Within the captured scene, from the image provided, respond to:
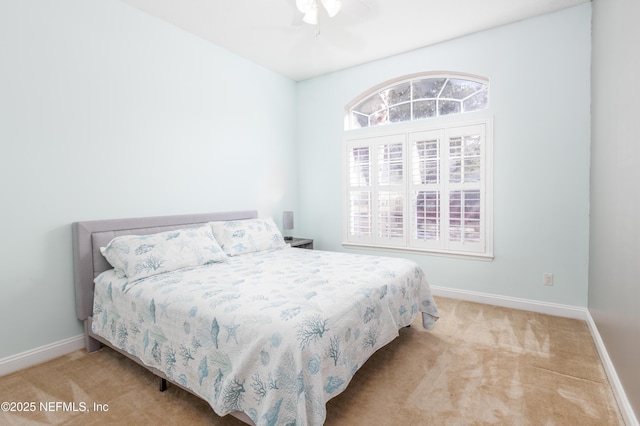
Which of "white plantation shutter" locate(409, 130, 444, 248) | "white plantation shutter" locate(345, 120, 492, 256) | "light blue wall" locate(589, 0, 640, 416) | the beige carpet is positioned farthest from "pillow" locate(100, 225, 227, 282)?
"light blue wall" locate(589, 0, 640, 416)

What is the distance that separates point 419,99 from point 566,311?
2.62 meters

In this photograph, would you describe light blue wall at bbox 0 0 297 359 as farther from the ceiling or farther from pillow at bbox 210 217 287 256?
pillow at bbox 210 217 287 256

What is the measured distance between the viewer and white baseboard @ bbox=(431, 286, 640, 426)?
166cm

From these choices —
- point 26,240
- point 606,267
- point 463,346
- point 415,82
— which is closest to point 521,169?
point 606,267

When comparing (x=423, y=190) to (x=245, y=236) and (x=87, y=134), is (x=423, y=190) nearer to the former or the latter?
(x=245, y=236)

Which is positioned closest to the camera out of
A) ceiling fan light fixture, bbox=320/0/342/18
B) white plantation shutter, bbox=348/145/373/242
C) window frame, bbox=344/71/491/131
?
ceiling fan light fixture, bbox=320/0/342/18

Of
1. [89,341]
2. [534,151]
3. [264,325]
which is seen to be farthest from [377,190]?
[89,341]

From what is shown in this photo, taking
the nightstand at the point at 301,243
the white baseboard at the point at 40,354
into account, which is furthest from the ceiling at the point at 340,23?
the white baseboard at the point at 40,354

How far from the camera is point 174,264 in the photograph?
2467mm

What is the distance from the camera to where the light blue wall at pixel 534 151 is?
9.43ft

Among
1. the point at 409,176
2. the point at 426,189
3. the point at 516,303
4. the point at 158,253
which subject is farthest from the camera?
the point at 409,176

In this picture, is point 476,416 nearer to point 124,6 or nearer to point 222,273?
point 222,273

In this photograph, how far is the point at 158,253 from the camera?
242cm

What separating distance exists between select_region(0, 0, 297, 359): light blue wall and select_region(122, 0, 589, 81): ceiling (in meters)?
0.28
